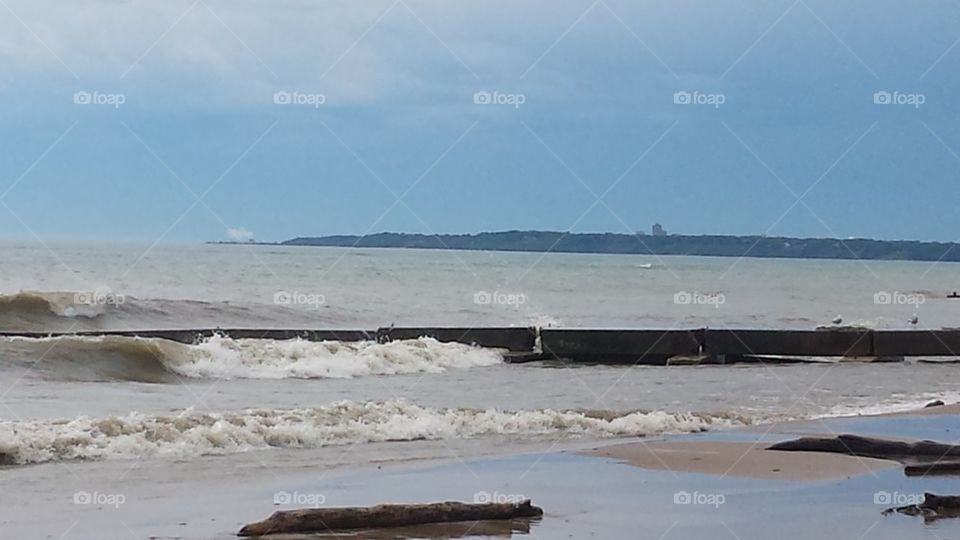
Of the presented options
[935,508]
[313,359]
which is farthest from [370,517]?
[313,359]

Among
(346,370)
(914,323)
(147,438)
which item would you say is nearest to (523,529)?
(147,438)

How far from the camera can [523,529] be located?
27.9 ft

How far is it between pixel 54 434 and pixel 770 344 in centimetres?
1816

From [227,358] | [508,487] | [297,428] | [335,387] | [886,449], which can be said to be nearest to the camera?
[508,487]

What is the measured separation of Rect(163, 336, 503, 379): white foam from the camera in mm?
22328

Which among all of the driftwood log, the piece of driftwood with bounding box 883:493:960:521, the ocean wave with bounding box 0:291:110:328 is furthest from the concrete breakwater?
the piece of driftwood with bounding box 883:493:960:521

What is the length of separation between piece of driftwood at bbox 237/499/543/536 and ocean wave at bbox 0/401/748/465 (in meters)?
4.40

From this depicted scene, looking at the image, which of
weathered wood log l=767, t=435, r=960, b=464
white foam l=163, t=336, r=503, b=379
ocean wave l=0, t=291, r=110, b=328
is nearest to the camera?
weathered wood log l=767, t=435, r=960, b=464

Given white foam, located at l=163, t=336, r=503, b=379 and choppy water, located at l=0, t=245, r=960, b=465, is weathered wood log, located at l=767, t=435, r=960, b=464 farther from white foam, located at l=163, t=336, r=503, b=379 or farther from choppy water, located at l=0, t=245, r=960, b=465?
white foam, located at l=163, t=336, r=503, b=379

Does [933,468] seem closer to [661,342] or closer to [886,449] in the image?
[886,449]

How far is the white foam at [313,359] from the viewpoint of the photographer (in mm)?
22328

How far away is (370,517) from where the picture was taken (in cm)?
826

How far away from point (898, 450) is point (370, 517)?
5.87 m

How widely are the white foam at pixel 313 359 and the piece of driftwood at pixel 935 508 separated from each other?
14.3 m
